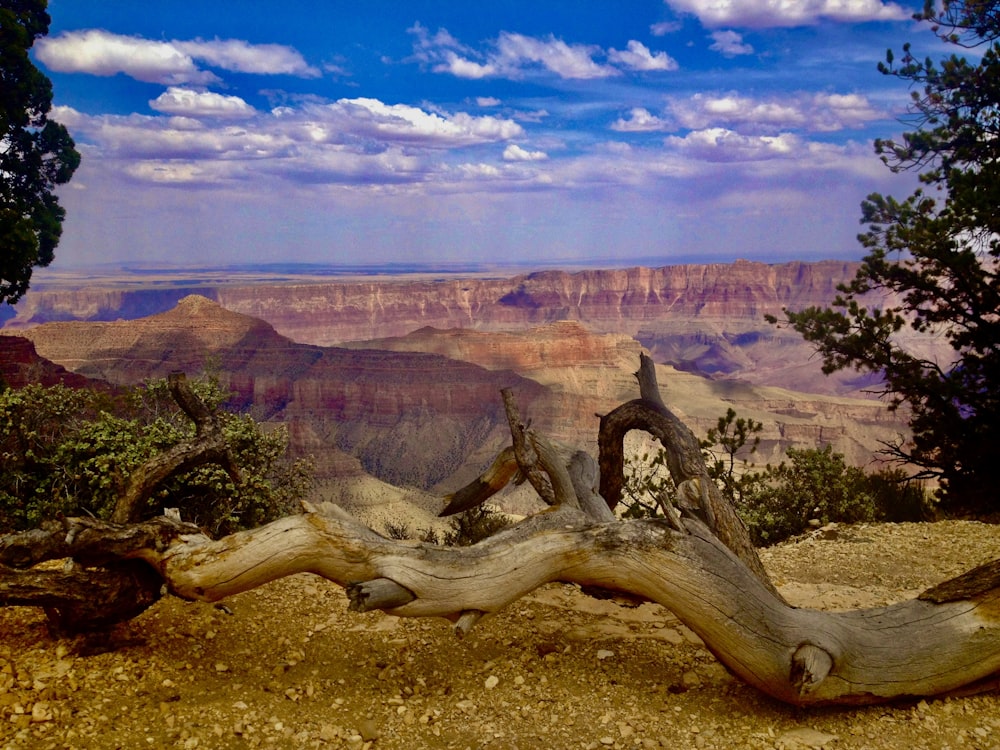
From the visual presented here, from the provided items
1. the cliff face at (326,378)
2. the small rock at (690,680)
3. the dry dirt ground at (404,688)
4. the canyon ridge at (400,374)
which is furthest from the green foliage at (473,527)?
the cliff face at (326,378)

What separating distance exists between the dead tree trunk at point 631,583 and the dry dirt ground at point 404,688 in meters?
0.30

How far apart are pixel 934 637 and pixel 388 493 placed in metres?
49.6

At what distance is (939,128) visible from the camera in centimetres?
1304

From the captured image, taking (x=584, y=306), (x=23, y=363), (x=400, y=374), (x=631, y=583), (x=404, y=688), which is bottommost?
(x=400, y=374)

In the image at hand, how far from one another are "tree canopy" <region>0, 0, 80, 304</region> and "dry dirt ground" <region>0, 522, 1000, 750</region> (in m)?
13.4

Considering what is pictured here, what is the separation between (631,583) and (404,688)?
6.26 ft

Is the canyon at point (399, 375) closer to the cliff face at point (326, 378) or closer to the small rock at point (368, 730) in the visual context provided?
the cliff face at point (326, 378)

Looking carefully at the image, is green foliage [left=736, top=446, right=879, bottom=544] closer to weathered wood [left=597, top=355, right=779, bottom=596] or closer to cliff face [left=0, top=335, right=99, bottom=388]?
weathered wood [left=597, top=355, right=779, bottom=596]

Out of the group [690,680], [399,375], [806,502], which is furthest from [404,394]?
[690,680]

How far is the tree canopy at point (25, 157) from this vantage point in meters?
16.9

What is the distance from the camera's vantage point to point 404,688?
5.84 metres

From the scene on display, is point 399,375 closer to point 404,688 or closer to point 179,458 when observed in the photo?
point 179,458

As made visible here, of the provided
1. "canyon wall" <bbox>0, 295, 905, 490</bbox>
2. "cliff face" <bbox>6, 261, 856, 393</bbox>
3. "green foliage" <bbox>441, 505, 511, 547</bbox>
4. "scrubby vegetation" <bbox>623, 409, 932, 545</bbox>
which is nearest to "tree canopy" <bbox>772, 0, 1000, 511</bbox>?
"scrubby vegetation" <bbox>623, 409, 932, 545</bbox>

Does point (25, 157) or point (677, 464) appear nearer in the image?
point (677, 464)
